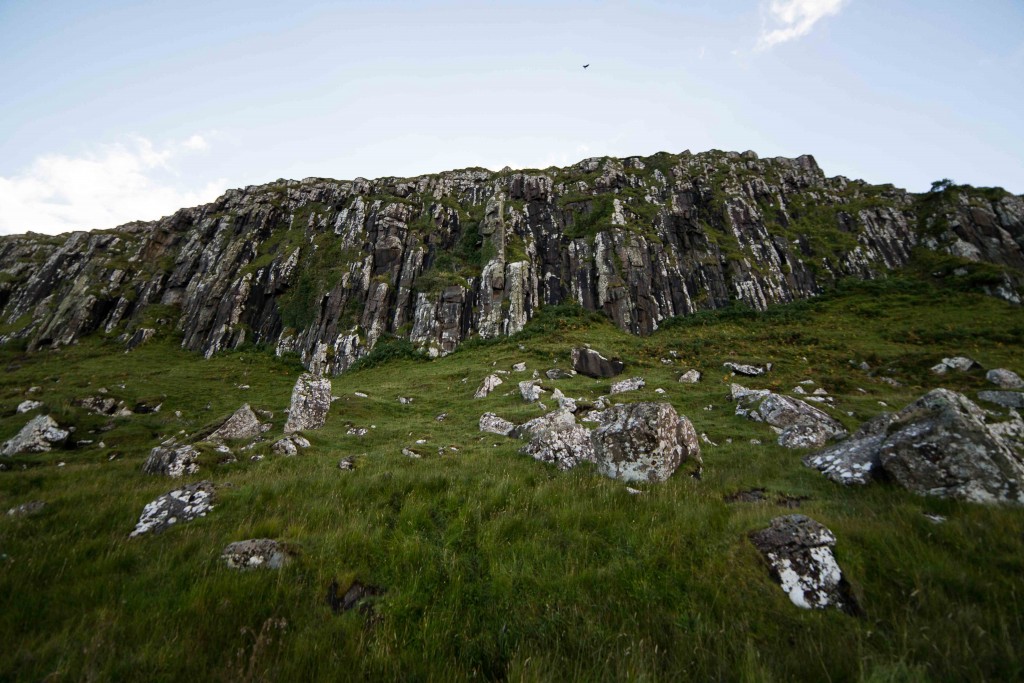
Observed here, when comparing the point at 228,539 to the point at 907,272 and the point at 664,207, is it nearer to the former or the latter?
the point at 664,207

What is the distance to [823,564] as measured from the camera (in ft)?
13.1

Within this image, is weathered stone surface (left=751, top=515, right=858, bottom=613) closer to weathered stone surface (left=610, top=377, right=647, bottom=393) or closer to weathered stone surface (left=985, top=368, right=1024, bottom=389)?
weathered stone surface (left=610, top=377, right=647, bottom=393)

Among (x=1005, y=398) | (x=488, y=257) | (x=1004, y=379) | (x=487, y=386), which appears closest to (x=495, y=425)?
(x=487, y=386)

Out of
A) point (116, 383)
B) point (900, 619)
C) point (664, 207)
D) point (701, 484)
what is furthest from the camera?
point (664, 207)

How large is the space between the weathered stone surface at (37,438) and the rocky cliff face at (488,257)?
3732 cm

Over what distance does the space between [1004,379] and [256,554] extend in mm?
35022

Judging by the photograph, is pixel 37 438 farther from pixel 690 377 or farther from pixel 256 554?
pixel 690 377

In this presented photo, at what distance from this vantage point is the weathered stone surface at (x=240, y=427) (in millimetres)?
16070

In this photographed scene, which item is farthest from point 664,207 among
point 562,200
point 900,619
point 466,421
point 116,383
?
point 116,383

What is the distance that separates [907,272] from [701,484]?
8144 centimetres

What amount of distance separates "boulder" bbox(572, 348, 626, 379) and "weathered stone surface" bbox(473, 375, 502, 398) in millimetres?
9230

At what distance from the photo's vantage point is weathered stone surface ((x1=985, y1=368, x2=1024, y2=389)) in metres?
19.8

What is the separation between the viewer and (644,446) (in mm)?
9562

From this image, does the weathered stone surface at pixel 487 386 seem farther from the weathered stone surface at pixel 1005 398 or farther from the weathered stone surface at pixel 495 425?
the weathered stone surface at pixel 1005 398
